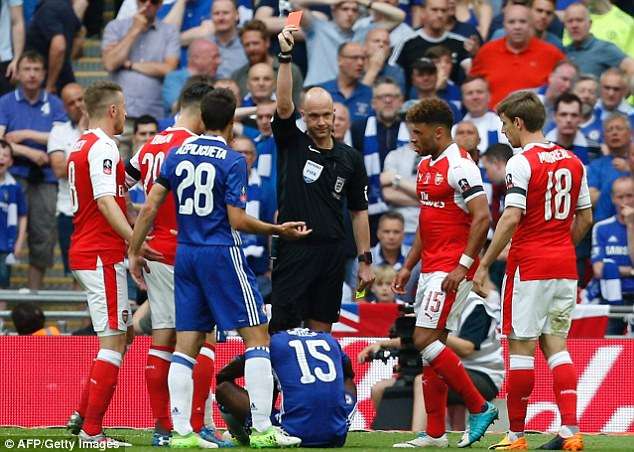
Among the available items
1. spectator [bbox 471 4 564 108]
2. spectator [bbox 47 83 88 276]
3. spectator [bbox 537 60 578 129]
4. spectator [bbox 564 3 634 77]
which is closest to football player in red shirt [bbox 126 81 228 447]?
spectator [bbox 47 83 88 276]

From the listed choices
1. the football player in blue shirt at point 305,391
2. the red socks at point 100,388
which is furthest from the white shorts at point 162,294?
the football player in blue shirt at point 305,391

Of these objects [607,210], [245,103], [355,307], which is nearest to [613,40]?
[607,210]

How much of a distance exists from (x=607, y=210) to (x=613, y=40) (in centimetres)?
311

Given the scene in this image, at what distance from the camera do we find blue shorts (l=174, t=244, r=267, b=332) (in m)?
9.79

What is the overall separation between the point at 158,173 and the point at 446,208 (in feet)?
7.01

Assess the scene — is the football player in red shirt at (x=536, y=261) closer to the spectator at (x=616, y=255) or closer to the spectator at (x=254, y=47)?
the spectator at (x=616, y=255)

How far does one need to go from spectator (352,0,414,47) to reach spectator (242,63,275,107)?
1.67m

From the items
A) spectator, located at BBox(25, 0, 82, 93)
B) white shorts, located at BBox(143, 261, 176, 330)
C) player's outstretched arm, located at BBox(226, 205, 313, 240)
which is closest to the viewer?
player's outstretched arm, located at BBox(226, 205, 313, 240)

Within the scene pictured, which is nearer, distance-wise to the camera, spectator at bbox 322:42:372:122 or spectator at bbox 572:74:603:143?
spectator at bbox 572:74:603:143

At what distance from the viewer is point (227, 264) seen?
387 inches

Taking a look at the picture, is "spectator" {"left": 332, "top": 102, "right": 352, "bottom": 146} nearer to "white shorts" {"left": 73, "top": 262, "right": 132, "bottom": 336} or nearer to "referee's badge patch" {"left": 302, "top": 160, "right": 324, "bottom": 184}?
"referee's badge patch" {"left": 302, "top": 160, "right": 324, "bottom": 184}

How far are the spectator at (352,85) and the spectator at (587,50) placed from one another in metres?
2.51

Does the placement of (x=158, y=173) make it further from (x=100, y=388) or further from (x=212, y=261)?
(x=100, y=388)

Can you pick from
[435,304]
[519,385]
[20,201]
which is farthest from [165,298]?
[20,201]
